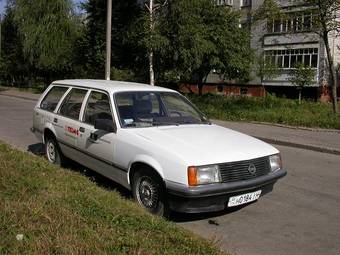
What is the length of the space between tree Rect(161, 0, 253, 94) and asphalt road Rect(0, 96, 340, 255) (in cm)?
1741

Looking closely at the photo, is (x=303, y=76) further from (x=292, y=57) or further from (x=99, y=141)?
(x=99, y=141)

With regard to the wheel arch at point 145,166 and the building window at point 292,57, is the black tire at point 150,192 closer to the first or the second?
the wheel arch at point 145,166

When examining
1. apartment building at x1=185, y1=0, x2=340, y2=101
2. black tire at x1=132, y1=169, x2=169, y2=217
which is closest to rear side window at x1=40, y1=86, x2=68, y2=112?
black tire at x1=132, y1=169, x2=169, y2=217

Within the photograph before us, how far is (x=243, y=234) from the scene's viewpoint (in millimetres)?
5496

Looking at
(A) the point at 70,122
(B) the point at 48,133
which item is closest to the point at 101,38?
(B) the point at 48,133

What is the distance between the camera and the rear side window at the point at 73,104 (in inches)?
301

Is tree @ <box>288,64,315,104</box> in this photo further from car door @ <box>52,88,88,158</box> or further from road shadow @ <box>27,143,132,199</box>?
car door @ <box>52,88,88,158</box>

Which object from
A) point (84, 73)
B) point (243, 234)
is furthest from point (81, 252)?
point (84, 73)

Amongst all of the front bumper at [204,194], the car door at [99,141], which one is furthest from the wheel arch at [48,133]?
the front bumper at [204,194]

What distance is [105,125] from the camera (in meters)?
6.55

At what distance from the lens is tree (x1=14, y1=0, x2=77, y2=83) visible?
3638 centimetres

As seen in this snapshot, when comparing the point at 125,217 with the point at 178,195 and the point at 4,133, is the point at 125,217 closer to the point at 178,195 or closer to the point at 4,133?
the point at 178,195

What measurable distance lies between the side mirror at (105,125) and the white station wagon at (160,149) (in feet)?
0.04

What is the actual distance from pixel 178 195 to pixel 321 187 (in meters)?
3.33
